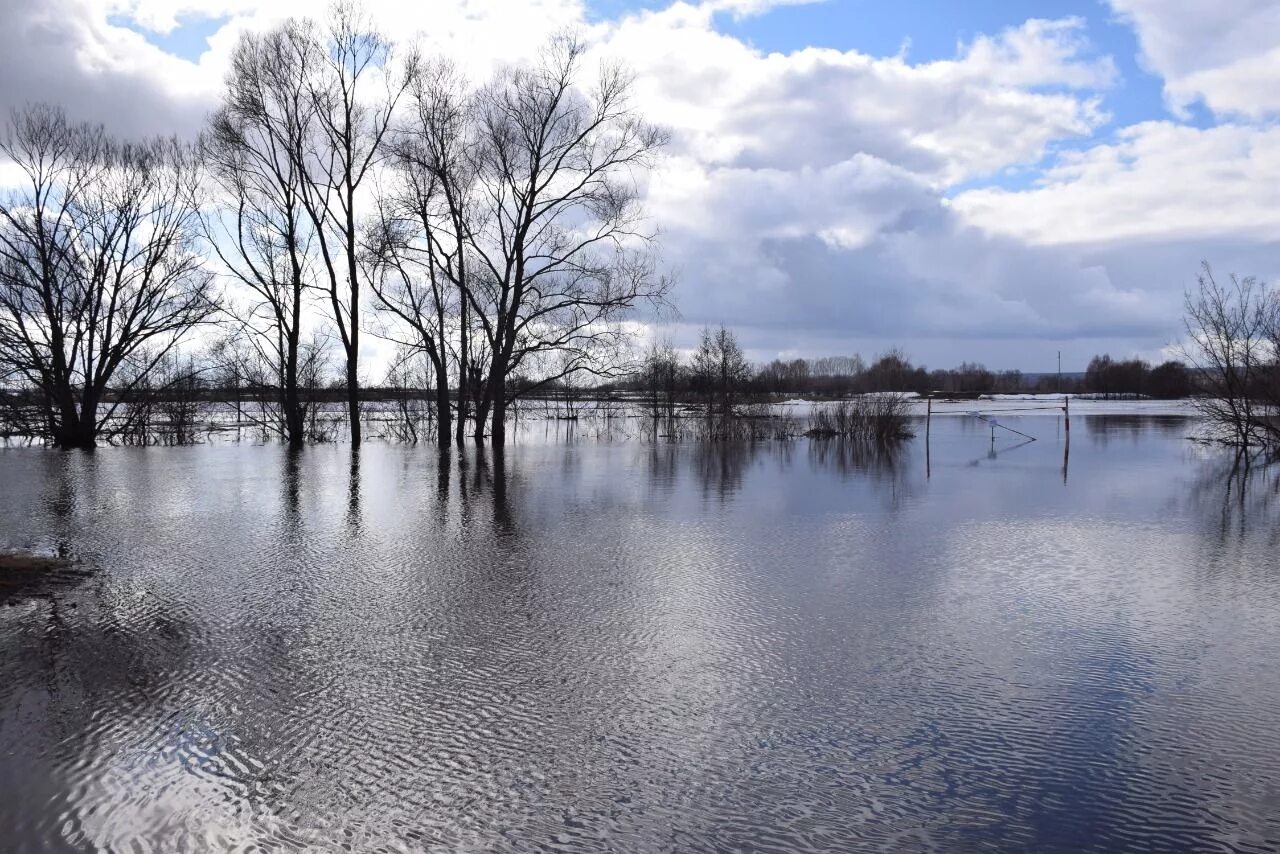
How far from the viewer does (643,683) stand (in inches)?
189

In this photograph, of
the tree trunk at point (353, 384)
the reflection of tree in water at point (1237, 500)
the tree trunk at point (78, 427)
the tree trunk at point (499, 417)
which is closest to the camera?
the reflection of tree in water at point (1237, 500)

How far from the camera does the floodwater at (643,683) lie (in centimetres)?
332

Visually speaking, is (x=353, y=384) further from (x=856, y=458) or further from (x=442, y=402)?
(x=856, y=458)

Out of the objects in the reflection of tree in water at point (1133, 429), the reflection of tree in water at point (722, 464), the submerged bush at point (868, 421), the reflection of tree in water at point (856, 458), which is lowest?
the reflection of tree in water at point (856, 458)

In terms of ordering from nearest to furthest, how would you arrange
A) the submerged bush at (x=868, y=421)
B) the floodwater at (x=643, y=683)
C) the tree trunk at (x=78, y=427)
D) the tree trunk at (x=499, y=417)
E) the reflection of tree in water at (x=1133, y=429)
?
the floodwater at (x=643, y=683)
the tree trunk at (x=78, y=427)
the tree trunk at (x=499, y=417)
the reflection of tree in water at (x=1133, y=429)
the submerged bush at (x=868, y=421)

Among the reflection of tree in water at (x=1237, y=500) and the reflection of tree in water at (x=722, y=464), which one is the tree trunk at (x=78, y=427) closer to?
the reflection of tree in water at (x=722, y=464)

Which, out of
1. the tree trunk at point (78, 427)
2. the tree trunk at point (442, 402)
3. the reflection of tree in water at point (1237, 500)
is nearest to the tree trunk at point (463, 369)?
the tree trunk at point (442, 402)

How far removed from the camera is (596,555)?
332 inches

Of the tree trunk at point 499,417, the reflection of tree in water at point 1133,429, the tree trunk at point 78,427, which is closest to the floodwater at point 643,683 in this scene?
the tree trunk at point 499,417

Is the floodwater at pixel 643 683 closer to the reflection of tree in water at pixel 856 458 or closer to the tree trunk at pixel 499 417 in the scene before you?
the reflection of tree in water at pixel 856 458

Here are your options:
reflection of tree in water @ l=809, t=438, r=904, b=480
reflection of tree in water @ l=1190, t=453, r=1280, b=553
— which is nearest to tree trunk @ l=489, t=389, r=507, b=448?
reflection of tree in water @ l=809, t=438, r=904, b=480

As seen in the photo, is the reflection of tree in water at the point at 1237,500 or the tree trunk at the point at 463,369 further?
the tree trunk at the point at 463,369

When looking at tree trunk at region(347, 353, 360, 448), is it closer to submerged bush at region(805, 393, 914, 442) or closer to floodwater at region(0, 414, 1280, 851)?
floodwater at region(0, 414, 1280, 851)

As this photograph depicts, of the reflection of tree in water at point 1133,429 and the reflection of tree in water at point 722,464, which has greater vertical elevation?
the reflection of tree in water at point 1133,429
